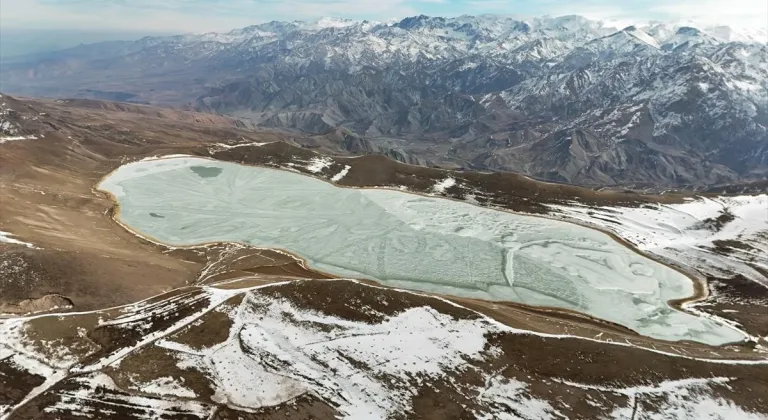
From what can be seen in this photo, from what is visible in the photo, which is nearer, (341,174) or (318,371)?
(318,371)

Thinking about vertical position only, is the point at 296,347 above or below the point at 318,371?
above

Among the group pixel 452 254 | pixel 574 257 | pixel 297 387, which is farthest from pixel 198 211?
pixel 574 257

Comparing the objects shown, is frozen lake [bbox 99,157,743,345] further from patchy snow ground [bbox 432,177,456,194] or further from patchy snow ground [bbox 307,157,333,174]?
patchy snow ground [bbox 307,157,333,174]

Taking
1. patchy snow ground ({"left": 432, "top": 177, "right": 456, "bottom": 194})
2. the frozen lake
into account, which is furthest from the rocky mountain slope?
patchy snow ground ({"left": 432, "top": 177, "right": 456, "bottom": 194})

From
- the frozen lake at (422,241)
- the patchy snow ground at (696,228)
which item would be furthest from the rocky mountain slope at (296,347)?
the patchy snow ground at (696,228)

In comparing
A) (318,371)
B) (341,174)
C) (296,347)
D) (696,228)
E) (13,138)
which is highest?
(13,138)

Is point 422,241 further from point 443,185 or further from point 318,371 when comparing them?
point 318,371

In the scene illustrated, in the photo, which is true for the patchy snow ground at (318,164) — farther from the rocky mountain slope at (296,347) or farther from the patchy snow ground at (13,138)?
the patchy snow ground at (13,138)

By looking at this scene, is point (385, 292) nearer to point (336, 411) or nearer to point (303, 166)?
point (336, 411)

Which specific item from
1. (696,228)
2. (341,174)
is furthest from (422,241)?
(696,228)
